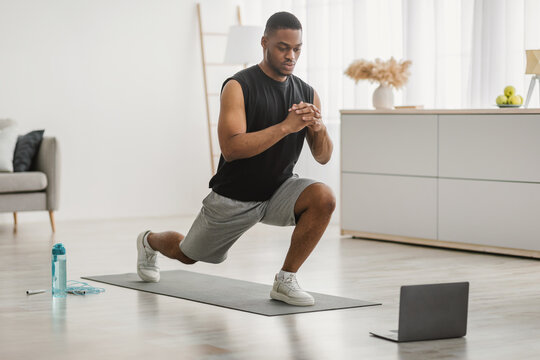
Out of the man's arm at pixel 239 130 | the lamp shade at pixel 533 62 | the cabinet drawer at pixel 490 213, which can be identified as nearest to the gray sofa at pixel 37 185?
the cabinet drawer at pixel 490 213

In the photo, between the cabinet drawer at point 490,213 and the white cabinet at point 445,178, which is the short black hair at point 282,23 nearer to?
the white cabinet at point 445,178

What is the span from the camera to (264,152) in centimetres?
359

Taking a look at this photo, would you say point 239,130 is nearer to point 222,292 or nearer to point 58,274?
point 222,292

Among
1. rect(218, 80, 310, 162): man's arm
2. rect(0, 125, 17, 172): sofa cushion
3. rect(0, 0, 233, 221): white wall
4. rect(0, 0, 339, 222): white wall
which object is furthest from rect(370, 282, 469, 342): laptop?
rect(0, 0, 233, 221): white wall

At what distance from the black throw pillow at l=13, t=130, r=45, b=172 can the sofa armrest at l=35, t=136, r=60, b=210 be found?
90 millimetres

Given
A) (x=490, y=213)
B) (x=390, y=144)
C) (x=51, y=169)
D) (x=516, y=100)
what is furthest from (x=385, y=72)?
(x=51, y=169)

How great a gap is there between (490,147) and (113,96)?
356 cm

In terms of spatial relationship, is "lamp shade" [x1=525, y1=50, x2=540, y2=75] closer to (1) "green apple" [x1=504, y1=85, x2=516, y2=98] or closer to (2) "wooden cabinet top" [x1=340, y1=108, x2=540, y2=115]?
(1) "green apple" [x1=504, y1=85, x2=516, y2=98]

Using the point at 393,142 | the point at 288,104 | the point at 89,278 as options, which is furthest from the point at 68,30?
the point at 288,104

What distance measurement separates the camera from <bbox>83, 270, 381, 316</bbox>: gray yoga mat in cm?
353

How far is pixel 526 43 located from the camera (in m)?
5.62

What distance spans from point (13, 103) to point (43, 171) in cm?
94

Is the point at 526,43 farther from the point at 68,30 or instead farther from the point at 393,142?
the point at 68,30

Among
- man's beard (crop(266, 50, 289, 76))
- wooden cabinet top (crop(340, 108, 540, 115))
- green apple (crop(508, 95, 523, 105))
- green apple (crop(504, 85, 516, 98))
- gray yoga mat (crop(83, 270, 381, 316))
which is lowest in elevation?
gray yoga mat (crop(83, 270, 381, 316))
